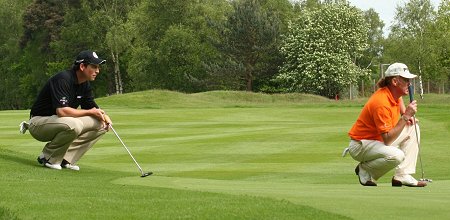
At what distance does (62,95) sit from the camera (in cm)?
1295

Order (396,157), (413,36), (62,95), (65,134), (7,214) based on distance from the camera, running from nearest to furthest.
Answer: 1. (7,214)
2. (396,157)
3. (62,95)
4. (65,134)
5. (413,36)

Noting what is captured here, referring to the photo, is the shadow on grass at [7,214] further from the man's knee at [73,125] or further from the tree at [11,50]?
the tree at [11,50]

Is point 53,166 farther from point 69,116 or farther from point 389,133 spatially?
point 389,133

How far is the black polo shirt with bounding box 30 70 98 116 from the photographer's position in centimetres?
1297

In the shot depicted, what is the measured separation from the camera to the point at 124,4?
8494 cm

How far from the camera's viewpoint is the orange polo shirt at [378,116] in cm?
1078

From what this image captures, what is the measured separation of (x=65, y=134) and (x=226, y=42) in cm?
6433

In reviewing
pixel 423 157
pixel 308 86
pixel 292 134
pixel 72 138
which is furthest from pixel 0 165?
pixel 308 86

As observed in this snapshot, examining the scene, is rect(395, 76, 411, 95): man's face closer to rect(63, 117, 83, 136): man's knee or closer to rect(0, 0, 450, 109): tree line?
rect(63, 117, 83, 136): man's knee

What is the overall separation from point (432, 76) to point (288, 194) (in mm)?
82804

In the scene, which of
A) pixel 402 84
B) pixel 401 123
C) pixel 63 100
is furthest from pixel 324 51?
pixel 401 123

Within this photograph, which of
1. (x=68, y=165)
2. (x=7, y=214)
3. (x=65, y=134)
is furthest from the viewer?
(x=68, y=165)

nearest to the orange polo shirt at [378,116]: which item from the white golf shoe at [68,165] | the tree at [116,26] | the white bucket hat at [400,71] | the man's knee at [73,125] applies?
the white bucket hat at [400,71]

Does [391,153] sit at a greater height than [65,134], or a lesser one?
lesser
